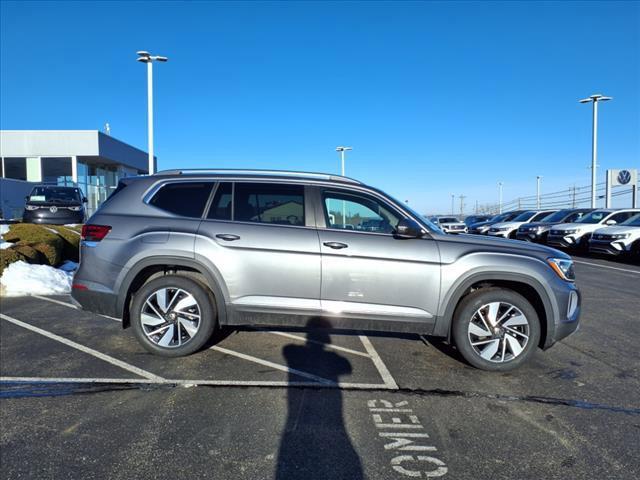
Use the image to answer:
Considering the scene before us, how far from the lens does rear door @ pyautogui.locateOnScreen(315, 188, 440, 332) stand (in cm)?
422

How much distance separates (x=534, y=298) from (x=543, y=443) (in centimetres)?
170

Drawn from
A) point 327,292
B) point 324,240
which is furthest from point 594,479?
point 324,240

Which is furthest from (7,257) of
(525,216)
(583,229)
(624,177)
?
(624,177)

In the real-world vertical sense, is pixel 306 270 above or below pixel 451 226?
below

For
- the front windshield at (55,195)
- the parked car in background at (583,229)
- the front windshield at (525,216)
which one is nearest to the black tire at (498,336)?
the parked car in background at (583,229)

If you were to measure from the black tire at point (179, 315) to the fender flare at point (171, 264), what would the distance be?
102 millimetres

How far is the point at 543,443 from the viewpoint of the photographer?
2996mm

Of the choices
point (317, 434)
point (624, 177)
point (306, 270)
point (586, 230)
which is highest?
point (624, 177)

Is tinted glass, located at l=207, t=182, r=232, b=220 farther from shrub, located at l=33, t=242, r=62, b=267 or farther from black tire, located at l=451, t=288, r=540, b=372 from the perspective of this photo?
shrub, located at l=33, t=242, r=62, b=267

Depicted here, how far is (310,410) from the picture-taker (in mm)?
3418

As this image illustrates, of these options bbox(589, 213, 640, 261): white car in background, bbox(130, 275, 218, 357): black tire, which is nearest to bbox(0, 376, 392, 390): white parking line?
bbox(130, 275, 218, 357): black tire

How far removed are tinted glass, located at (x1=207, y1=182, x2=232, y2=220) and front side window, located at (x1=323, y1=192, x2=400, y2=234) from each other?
1.02m

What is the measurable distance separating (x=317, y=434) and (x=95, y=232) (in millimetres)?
3088

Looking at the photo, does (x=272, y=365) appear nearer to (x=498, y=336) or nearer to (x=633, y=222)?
(x=498, y=336)
